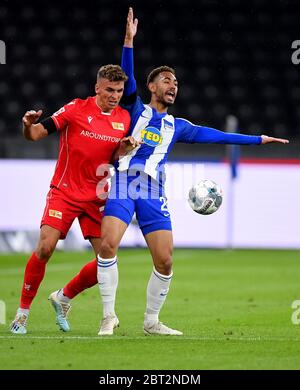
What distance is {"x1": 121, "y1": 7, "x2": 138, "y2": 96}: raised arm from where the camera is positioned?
8.05 meters

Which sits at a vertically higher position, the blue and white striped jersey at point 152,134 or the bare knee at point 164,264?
the blue and white striped jersey at point 152,134

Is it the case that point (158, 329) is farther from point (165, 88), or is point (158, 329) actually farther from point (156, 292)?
point (165, 88)

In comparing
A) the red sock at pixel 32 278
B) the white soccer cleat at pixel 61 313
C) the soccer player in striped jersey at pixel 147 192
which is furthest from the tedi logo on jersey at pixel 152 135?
the white soccer cleat at pixel 61 313

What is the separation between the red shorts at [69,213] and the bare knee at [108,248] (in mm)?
470

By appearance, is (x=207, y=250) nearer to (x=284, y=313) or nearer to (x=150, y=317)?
(x=284, y=313)

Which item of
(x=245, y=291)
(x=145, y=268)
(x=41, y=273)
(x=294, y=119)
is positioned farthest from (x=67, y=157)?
(x=294, y=119)

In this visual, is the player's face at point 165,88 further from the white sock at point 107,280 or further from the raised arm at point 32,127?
the white sock at point 107,280

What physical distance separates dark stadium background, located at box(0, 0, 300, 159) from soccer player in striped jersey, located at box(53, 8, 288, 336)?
14.6 meters

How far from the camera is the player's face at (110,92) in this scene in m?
7.99

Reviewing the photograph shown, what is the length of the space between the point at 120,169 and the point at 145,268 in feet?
26.7

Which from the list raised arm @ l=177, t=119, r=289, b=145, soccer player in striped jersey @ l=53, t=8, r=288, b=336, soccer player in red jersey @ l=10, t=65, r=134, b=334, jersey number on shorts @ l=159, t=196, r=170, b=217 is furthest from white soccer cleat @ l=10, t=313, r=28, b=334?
raised arm @ l=177, t=119, r=289, b=145

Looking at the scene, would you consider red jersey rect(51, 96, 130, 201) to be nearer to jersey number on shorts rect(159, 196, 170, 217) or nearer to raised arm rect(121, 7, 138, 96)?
raised arm rect(121, 7, 138, 96)
